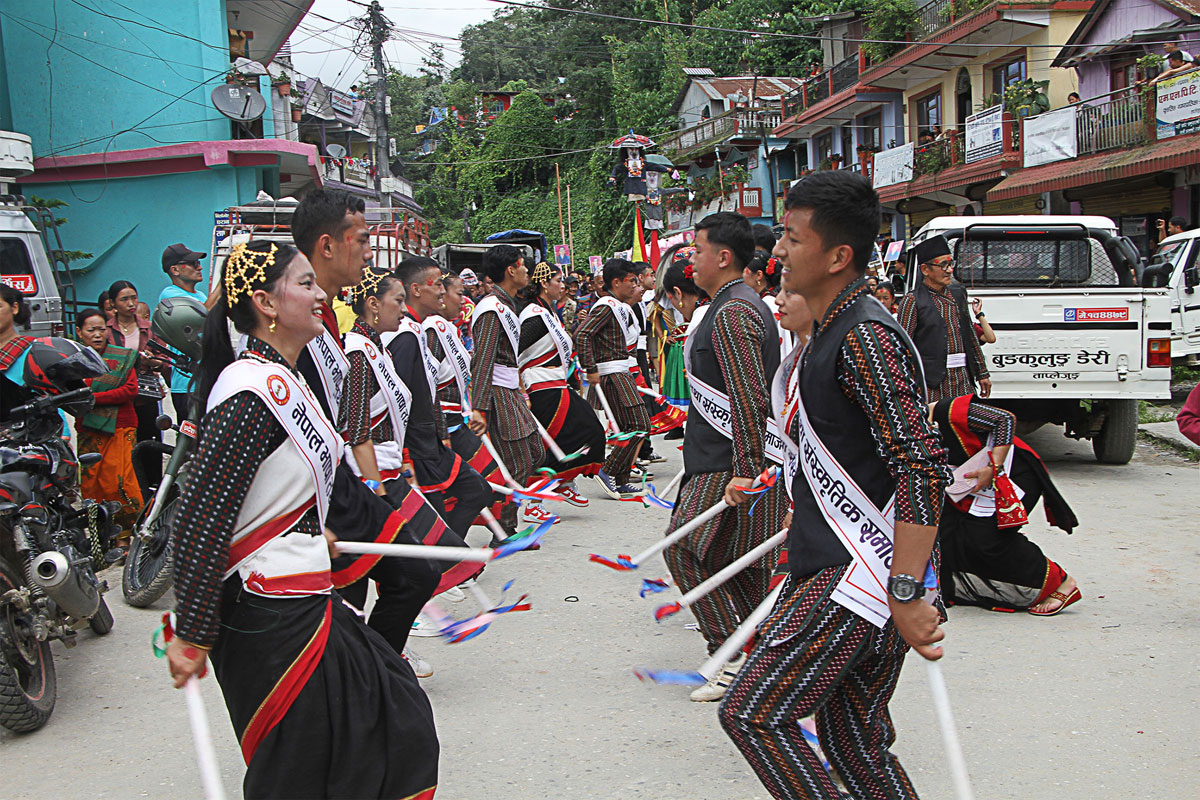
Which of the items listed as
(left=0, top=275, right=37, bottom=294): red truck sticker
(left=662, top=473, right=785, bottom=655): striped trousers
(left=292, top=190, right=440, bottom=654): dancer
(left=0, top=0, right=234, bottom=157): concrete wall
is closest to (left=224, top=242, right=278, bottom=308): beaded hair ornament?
(left=292, top=190, right=440, bottom=654): dancer

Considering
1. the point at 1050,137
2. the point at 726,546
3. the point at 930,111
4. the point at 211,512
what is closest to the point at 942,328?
the point at 726,546

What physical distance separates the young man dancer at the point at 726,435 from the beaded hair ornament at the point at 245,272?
1.88 m

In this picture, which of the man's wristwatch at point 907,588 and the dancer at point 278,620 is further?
the dancer at point 278,620

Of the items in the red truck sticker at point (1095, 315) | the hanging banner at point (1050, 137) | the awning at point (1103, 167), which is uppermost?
the hanging banner at point (1050, 137)

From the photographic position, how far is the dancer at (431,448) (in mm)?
5375

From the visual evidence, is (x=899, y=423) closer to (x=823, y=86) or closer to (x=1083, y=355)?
(x=1083, y=355)

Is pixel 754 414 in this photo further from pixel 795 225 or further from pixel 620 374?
pixel 620 374

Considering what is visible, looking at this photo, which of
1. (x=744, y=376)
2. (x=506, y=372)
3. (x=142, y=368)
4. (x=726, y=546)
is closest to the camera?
(x=744, y=376)

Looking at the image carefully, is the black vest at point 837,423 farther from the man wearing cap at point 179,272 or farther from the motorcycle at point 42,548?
the man wearing cap at point 179,272

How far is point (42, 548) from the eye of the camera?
477cm

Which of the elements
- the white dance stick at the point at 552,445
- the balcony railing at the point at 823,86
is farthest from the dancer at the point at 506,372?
the balcony railing at the point at 823,86

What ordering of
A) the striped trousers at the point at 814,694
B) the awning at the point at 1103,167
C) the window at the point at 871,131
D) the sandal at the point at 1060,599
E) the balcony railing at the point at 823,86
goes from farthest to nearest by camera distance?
the window at the point at 871,131 → the balcony railing at the point at 823,86 → the awning at the point at 1103,167 → the sandal at the point at 1060,599 → the striped trousers at the point at 814,694

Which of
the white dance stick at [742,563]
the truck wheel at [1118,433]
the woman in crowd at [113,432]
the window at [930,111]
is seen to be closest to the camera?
the white dance stick at [742,563]

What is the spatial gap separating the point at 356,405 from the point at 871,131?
100 ft
